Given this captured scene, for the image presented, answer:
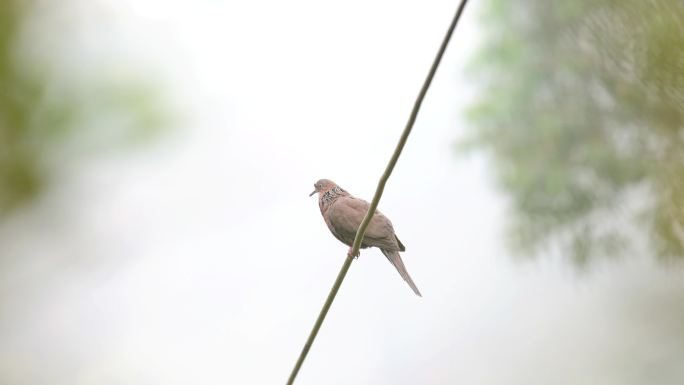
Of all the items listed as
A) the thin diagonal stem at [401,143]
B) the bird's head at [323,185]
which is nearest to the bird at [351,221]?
the bird's head at [323,185]

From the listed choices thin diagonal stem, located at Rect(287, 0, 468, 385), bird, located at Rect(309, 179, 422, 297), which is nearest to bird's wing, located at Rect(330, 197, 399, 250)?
bird, located at Rect(309, 179, 422, 297)

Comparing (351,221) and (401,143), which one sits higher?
(351,221)

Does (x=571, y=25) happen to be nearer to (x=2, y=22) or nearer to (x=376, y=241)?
(x=2, y=22)

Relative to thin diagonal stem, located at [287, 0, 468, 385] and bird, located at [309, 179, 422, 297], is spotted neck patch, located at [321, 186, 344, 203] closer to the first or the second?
bird, located at [309, 179, 422, 297]

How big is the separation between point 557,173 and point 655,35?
259cm

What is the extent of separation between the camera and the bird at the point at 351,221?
2.09ft

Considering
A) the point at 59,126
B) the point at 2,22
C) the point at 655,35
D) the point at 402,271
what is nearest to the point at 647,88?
the point at 655,35

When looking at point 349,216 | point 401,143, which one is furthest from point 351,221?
point 401,143

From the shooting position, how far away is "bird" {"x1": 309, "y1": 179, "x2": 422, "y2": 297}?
638mm

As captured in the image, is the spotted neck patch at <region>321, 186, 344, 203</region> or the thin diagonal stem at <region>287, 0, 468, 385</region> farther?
the spotted neck patch at <region>321, 186, 344, 203</region>

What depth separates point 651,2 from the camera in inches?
5.5

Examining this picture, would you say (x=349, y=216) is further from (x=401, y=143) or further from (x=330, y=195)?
(x=401, y=143)

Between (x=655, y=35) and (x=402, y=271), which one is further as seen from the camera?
(x=402, y=271)

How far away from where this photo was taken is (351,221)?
708 mm
